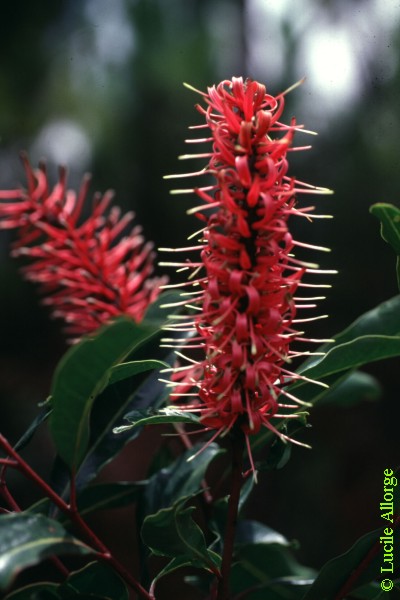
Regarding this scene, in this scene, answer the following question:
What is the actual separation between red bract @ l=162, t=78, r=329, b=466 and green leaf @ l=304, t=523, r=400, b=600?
228 millimetres

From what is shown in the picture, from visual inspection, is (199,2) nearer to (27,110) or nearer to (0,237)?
(27,110)

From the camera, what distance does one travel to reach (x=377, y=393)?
3.81ft

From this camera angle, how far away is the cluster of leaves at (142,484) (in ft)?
1.90

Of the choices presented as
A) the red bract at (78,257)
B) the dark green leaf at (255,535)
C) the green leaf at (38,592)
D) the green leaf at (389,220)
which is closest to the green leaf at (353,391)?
the dark green leaf at (255,535)

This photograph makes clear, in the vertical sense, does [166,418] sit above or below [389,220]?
below

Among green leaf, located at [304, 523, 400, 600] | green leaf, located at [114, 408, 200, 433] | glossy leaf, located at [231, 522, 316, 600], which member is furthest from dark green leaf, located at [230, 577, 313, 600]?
green leaf, located at [114, 408, 200, 433]

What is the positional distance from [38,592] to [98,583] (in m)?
0.06

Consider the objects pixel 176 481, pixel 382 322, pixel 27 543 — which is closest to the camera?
pixel 27 543

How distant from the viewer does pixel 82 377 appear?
0.60m

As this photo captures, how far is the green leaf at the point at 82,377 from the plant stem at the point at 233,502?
0.44 feet

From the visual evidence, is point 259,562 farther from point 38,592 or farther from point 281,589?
point 38,592

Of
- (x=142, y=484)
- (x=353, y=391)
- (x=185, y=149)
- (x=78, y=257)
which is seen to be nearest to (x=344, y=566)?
(x=142, y=484)

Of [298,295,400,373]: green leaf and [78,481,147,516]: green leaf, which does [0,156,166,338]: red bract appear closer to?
[78,481,147,516]: green leaf

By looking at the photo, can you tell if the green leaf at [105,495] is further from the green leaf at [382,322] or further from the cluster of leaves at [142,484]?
the green leaf at [382,322]
